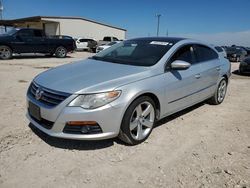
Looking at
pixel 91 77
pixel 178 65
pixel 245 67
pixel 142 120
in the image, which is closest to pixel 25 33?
pixel 245 67

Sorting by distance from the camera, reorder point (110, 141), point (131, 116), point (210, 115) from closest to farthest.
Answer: point (131, 116) < point (110, 141) < point (210, 115)

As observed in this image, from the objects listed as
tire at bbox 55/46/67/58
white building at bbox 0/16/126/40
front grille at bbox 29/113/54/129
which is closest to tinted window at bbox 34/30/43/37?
tire at bbox 55/46/67/58

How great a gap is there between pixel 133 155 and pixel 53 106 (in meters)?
1.25

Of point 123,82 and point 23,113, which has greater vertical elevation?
point 123,82

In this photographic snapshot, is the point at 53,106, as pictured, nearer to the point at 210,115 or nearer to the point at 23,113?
the point at 23,113

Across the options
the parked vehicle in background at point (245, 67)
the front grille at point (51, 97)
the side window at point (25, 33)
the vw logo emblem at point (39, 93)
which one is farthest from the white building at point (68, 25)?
the front grille at point (51, 97)

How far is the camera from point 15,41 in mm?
14781

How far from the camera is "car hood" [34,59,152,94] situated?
3367 mm

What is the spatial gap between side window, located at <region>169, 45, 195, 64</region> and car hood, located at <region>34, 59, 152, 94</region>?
76 centimetres

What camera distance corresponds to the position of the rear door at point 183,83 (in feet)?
13.8

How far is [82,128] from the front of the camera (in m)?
3.34

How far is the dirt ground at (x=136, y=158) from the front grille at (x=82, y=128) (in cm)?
35

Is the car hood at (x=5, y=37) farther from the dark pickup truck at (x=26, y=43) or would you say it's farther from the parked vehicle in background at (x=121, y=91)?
the parked vehicle in background at (x=121, y=91)

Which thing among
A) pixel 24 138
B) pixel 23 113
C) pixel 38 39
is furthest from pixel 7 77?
pixel 38 39
